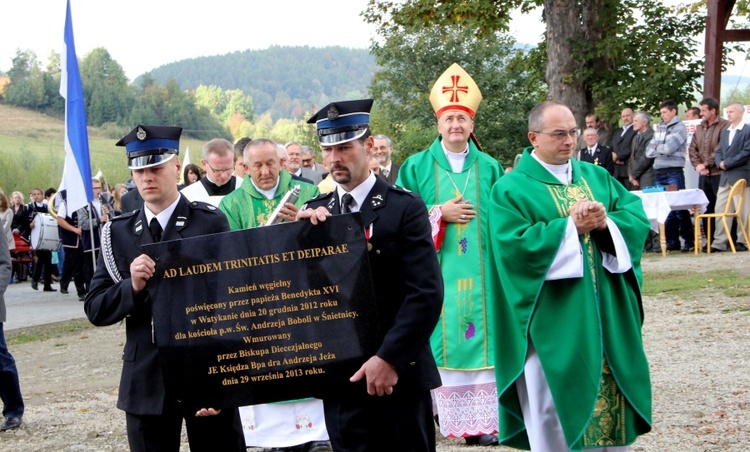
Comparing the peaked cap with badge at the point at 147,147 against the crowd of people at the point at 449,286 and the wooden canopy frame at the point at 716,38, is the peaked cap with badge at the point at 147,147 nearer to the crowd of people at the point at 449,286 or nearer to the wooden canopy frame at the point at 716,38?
the crowd of people at the point at 449,286

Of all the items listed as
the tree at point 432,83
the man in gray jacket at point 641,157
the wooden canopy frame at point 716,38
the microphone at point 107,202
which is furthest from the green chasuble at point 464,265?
the tree at point 432,83

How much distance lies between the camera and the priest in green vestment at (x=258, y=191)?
6.98 metres

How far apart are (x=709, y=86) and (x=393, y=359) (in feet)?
58.9

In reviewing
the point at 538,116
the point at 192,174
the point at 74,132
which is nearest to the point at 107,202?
the point at 192,174

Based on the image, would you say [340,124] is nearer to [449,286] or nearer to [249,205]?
[249,205]

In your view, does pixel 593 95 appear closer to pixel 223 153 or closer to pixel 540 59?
pixel 540 59

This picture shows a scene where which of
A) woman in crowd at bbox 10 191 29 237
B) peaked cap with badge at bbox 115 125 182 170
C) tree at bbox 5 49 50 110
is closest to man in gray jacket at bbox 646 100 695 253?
peaked cap with badge at bbox 115 125 182 170

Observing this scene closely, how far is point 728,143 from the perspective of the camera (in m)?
15.8

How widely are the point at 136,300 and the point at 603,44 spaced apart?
19.9 m

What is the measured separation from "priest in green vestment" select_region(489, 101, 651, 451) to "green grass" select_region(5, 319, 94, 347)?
30.0 ft

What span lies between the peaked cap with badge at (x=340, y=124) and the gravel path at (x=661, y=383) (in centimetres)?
342

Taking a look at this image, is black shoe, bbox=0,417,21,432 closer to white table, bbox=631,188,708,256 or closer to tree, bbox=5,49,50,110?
white table, bbox=631,188,708,256

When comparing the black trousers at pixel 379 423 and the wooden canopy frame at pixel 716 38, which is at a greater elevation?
the wooden canopy frame at pixel 716 38

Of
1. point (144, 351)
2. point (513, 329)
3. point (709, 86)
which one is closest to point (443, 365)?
point (513, 329)
